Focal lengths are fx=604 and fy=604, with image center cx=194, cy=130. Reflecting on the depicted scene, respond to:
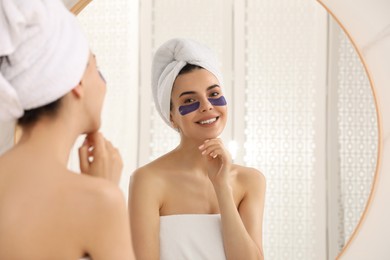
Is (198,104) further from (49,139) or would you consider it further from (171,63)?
(49,139)

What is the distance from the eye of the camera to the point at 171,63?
952 millimetres

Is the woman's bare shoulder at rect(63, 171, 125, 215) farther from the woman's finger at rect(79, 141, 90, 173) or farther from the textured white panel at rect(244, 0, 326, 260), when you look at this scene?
the textured white panel at rect(244, 0, 326, 260)

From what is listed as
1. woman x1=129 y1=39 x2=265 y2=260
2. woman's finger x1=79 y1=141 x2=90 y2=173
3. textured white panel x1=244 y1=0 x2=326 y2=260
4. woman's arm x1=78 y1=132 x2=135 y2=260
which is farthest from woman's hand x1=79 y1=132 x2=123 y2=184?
textured white panel x1=244 y1=0 x2=326 y2=260

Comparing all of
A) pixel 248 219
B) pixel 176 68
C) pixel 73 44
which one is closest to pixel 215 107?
pixel 176 68

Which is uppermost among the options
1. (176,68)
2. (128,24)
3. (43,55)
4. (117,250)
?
(128,24)

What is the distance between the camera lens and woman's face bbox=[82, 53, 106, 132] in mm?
643

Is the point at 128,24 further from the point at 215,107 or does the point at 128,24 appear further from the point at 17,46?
the point at 17,46

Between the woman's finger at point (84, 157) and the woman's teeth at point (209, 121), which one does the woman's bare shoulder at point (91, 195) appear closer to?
the woman's finger at point (84, 157)

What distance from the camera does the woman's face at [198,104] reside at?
3.06ft

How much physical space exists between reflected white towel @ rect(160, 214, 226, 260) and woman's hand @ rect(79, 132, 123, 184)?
23 centimetres

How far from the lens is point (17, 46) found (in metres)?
0.59

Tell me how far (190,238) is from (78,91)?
0.38m

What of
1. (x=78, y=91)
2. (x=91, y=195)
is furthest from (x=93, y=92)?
(x=91, y=195)

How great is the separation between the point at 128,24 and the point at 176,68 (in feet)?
0.57
